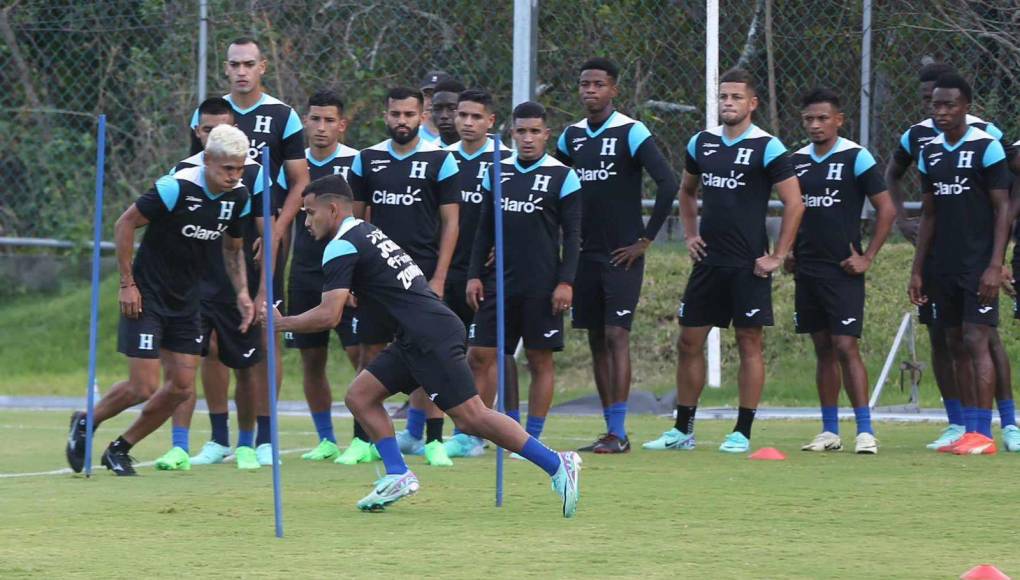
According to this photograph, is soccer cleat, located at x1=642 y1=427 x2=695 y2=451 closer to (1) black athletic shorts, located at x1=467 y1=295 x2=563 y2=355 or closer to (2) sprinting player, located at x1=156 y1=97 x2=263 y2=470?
(1) black athletic shorts, located at x1=467 y1=295 x2=563 y2=355

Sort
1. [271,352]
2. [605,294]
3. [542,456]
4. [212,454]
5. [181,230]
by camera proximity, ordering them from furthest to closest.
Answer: [605,294] < [212,454] < [181,230] < [542,456] < [271,352]

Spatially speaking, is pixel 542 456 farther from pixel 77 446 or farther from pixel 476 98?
pixel 476 98

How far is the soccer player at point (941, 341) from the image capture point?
11281mm

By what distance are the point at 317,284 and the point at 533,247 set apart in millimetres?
1447

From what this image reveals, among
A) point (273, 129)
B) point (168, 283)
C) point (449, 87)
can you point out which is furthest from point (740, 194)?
point (168, 283)

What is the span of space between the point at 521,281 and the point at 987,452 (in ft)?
10.6

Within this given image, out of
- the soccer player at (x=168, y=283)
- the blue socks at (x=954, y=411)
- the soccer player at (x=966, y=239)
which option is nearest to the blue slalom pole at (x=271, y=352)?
the soccer player at (x=168, y=283)

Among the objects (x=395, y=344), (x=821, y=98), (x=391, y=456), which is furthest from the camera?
(x=821, y=98)

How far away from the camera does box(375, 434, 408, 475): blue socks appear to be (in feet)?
26.7

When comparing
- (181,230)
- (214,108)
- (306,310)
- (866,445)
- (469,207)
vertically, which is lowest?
(866,445)

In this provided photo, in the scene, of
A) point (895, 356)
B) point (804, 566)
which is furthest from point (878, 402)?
point (804, 566)

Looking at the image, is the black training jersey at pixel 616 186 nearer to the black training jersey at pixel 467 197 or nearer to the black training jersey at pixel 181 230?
the black training jersey at pixel 467 197

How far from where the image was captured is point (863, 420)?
11.0m

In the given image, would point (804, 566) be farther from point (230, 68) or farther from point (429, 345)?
point (230, 68)
